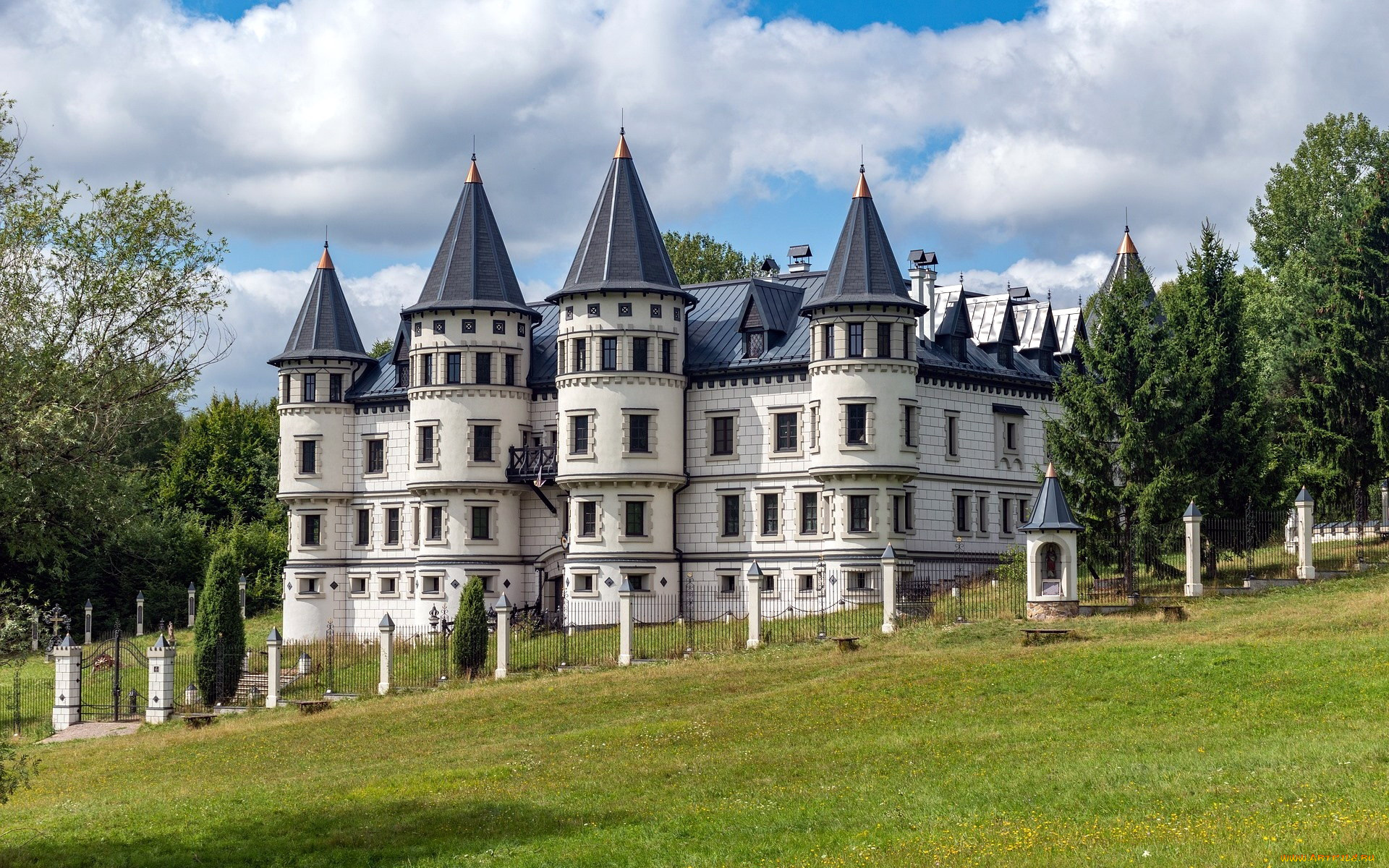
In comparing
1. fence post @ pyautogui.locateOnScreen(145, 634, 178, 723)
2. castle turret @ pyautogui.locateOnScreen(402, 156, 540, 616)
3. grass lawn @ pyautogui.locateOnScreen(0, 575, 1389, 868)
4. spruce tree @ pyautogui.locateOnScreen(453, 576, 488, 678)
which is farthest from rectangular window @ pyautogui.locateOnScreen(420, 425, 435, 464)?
grass lawn @ pyautogui.locateOnScreen(0, 575, 1389, 868)

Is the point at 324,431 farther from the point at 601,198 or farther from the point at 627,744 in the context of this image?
the point at 627,744

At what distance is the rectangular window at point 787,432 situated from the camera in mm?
52531

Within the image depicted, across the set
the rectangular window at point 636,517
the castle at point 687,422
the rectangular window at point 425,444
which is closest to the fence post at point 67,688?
the castle at point 687,422

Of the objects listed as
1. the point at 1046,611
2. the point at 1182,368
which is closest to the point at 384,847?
the point at 1046,611

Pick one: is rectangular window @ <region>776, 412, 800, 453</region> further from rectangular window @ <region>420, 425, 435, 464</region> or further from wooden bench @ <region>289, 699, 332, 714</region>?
wooden bench @ <region>289, 699, 332, 714</region>

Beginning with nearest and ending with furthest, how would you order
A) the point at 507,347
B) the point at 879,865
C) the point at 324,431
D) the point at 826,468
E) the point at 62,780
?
the point at 879,865 → the point at 62,780 → the point at 826,468 → the point at 507,347 → the point at 324,431

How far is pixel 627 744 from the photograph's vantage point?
27719 mm

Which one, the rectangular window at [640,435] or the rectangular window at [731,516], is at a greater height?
the rectangular window at [640,435]

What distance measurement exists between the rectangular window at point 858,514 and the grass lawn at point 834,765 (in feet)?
38.9

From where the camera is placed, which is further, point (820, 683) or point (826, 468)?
point (826, 468)

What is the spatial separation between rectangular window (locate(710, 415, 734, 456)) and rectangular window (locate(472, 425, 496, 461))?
7511mm

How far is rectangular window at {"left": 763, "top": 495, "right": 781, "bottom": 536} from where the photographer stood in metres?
52.7

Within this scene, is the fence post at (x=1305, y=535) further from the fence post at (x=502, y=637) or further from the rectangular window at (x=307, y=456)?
the rectangular window at (x=307, y=456)

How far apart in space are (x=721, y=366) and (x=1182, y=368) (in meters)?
15.9
